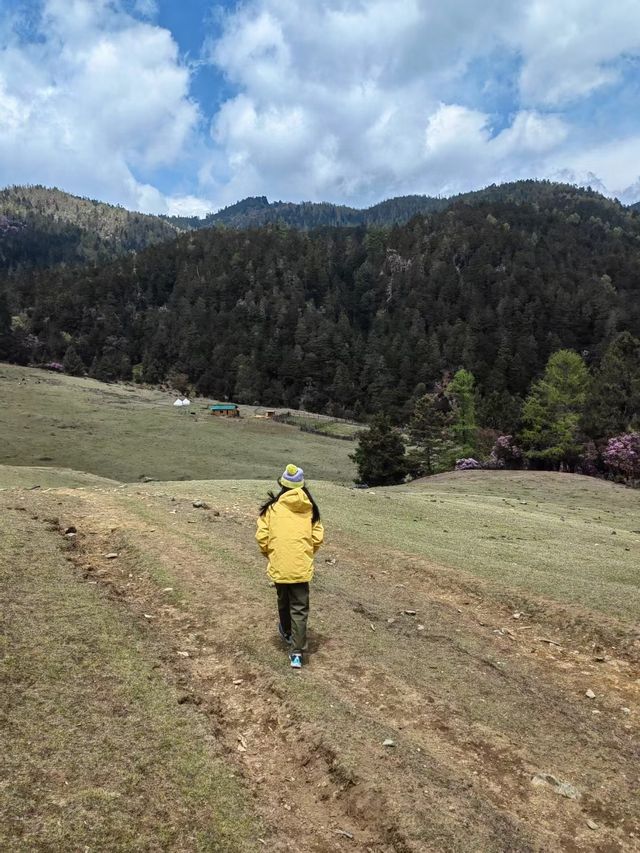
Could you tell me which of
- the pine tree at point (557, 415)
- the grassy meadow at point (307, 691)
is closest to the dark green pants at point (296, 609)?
the grassy meadow at point (307, 691)

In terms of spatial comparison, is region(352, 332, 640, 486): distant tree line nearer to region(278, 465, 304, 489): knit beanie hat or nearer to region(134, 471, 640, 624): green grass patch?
region(134, 471, 640, 624): green grass patch

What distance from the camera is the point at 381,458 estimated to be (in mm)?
56844

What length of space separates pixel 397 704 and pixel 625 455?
5250 centimetres

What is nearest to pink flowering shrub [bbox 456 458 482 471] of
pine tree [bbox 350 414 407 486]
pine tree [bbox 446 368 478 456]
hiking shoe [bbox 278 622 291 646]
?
pine tree [bbox 446 368 478 456]

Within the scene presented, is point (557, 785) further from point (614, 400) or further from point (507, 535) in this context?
point (614, 400)

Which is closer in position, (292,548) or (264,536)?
(292,548)

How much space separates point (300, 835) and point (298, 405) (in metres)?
170

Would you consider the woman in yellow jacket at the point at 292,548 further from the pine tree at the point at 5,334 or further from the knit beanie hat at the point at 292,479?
the pine tree at the point at 5,334

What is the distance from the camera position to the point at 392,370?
180750mm

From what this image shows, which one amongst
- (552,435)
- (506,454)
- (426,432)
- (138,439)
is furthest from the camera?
(426,432)

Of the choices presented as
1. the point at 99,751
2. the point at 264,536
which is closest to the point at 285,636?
the point at 264,536

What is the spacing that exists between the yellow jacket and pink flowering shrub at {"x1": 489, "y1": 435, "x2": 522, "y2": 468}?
5764cm

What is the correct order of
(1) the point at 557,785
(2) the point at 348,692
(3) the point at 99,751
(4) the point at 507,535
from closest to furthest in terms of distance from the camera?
(3) the point at 99,751 < (1) the point at 557,785 < (2) the point at 348,692 < (4) the point at 507,535

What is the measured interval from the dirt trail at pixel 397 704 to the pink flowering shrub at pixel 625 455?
44.8m
